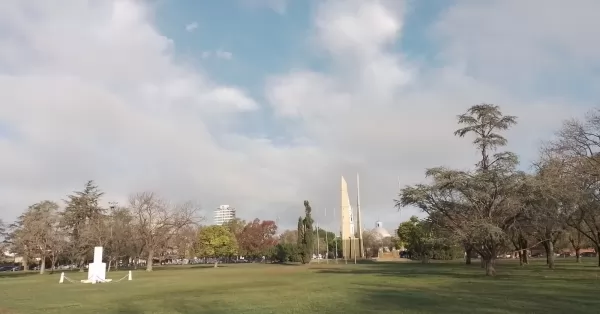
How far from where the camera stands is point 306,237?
341 ft

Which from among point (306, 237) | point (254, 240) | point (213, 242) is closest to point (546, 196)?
point (306, 237)

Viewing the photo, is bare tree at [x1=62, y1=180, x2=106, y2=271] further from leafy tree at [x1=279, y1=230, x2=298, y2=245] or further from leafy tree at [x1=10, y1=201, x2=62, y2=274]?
leafy tree at [x1=279, y1=230, x2=298, y2=245]

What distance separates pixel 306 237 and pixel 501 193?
221 ft

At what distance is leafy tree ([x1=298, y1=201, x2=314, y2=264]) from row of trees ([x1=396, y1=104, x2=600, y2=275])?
5906 centimetres

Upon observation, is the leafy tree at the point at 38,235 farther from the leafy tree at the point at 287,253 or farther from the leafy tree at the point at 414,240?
the leafy tree at the point at 414,240

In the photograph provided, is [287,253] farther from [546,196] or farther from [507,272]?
[546,196]

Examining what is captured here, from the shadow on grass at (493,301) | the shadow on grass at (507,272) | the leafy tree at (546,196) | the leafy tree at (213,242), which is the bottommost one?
the shadow on grass at (507,272)

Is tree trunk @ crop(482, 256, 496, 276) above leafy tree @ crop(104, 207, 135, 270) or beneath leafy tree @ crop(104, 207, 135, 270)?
beneath

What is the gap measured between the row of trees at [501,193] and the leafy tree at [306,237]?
194ft

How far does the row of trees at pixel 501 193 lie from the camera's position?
124 feet

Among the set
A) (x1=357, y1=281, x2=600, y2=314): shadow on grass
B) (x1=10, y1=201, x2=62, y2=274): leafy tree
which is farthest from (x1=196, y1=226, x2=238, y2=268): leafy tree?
(x1=357, y1=281, x2=600, y2=314): shadow on grass

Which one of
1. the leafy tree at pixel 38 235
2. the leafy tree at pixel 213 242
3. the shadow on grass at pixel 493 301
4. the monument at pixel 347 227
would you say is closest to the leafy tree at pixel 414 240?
the monument at pixel 347 227

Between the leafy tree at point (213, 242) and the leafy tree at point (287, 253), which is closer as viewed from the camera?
the leafy tree at point (213, 242)

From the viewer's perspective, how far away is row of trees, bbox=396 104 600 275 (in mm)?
37688
